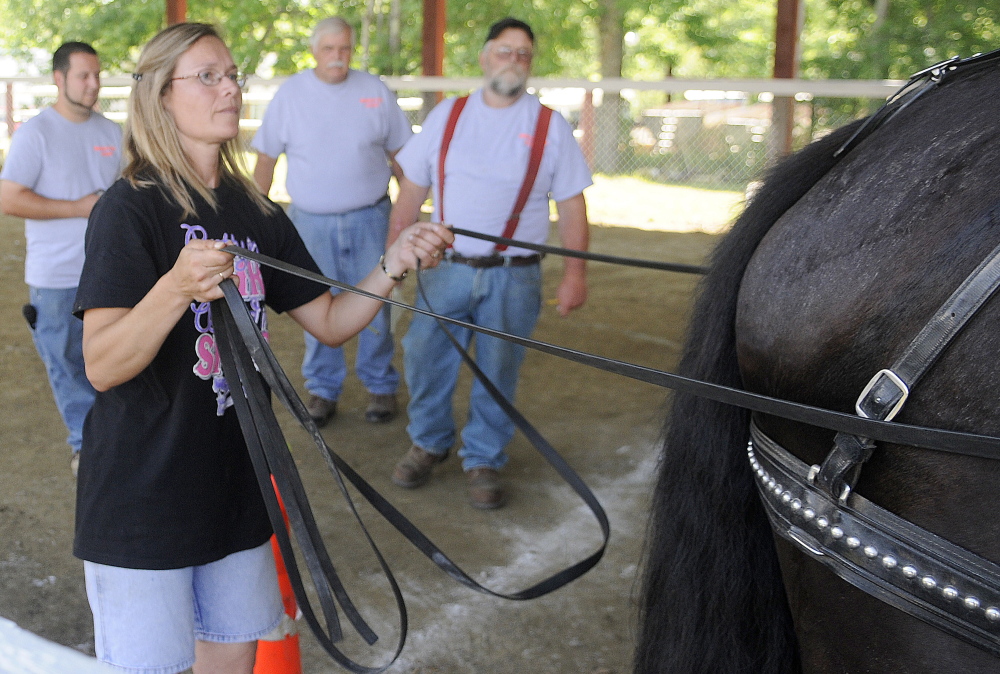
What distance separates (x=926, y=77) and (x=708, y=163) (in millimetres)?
7583

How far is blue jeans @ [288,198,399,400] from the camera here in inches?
173

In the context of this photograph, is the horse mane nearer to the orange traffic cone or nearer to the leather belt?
the orange traffic cone

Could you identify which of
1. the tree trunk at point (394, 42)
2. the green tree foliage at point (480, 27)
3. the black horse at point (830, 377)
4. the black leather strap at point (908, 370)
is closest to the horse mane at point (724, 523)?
the black horse at point (830, 377)

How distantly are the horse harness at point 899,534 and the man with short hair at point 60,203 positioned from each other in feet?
10.1

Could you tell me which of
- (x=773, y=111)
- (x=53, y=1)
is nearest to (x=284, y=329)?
(x=773, y=111)

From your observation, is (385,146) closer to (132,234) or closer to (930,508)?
(132,234)

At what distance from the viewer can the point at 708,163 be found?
8.90 metres

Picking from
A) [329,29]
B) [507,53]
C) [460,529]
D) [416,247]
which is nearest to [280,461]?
[416,247]

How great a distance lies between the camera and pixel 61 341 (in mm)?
3510

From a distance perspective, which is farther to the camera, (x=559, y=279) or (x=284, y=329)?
(x=559, y=279)

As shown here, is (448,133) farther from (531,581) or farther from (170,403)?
(170,403)

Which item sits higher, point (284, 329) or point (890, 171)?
point (890, 171)

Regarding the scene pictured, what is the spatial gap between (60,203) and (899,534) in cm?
334

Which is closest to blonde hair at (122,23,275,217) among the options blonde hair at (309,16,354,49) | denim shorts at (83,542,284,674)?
denim shorts at (83,542,284,674)
